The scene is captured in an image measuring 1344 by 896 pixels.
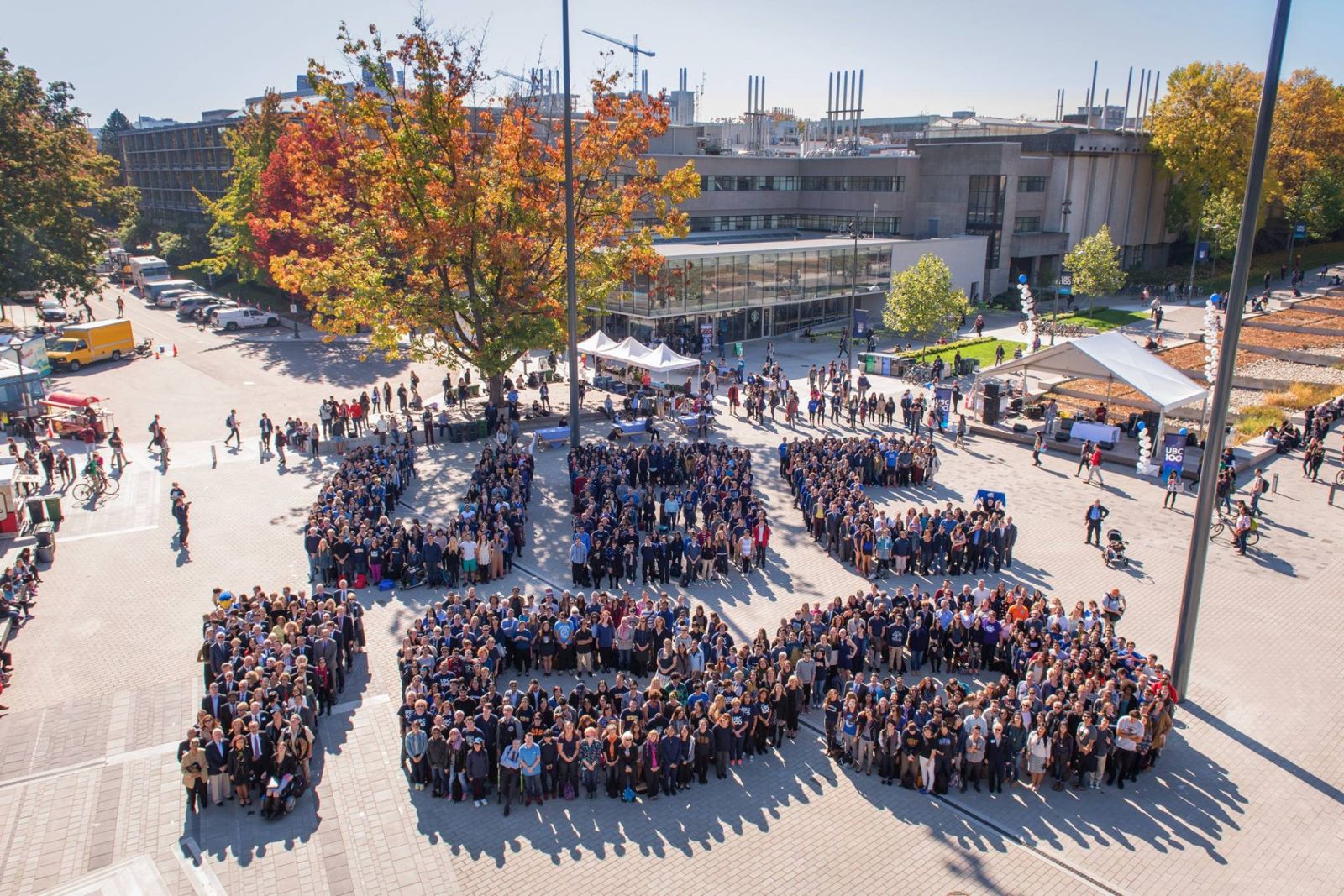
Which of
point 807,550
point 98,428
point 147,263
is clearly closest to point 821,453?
point 807,550

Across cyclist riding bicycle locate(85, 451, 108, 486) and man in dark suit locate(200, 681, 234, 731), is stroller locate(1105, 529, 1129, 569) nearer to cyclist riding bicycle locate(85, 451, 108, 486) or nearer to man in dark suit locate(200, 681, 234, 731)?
man in dark suit locate(200, 681, 234, 731)

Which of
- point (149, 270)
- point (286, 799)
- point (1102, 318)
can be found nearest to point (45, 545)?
point (286, 799)

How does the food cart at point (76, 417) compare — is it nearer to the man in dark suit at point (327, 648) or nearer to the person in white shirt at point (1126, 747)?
the man in dark suit at point (327, 648)

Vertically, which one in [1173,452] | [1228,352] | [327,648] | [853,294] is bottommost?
[327,648]

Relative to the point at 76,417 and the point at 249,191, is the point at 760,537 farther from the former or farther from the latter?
the point at 249,191

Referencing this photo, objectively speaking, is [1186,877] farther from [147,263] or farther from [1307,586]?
[147,263]

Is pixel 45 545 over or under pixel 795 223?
under
